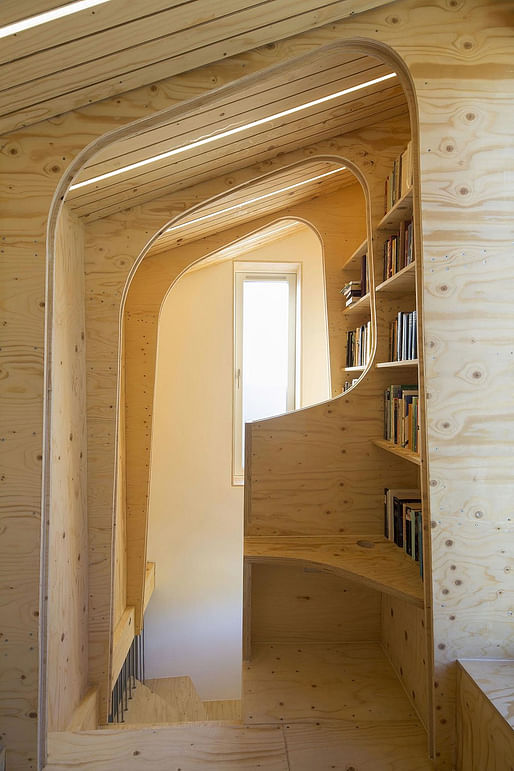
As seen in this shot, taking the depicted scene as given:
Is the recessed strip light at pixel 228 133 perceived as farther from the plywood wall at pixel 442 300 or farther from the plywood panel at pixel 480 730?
the plywood panel at pixel 480 730

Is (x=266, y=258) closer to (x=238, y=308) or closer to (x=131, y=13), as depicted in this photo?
(x=238, y=308)

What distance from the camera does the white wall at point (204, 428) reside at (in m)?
5.96

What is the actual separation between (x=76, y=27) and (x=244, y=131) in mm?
1273

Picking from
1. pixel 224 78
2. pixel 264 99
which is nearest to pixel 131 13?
pixel 224 78

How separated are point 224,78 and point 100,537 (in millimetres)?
2324

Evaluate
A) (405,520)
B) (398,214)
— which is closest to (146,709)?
(405,520)

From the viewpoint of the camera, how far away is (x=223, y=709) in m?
5.27

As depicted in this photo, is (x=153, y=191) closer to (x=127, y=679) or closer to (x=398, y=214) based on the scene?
(x=398, y=214)

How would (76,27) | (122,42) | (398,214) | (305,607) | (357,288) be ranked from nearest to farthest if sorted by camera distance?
(76,27) → (122,42) → (398,214) → (305,607) → (357,288)

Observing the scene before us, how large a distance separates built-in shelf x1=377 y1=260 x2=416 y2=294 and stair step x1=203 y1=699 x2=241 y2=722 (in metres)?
4.05

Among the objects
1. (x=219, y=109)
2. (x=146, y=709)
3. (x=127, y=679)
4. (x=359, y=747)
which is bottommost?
(x=146, y=709)

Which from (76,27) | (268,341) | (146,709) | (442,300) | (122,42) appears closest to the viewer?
(76,27)

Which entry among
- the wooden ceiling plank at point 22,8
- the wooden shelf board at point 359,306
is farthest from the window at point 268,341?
the wooden ceiling plank at point 22,8

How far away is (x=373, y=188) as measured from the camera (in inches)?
121
